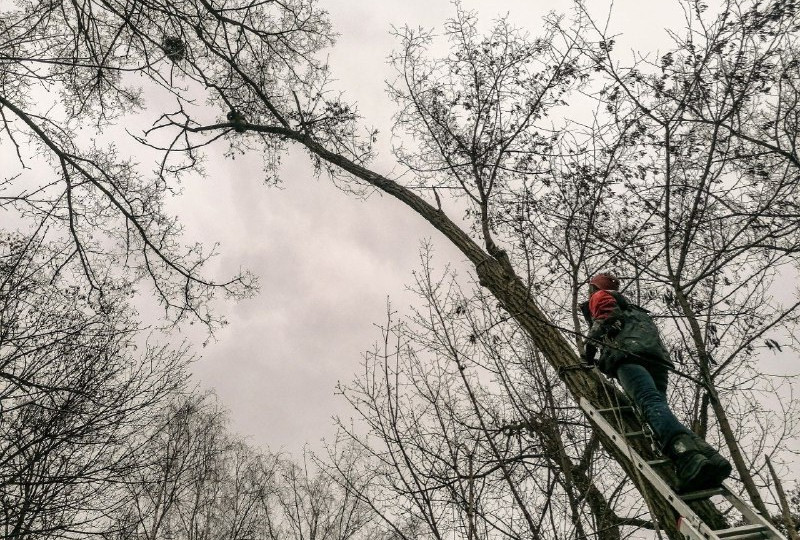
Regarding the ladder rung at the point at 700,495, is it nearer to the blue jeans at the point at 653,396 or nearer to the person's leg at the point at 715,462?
the person's leg at the point at 715,462

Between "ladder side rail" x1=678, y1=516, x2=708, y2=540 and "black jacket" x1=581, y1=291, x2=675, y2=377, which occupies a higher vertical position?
"black jacket" x1=581, y1=291, x2=675, y2=377

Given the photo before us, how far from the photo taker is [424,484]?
110 inches

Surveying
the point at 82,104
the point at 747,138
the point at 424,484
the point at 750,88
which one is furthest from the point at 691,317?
the point at 82,104

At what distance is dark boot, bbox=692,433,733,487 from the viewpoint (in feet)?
8.82

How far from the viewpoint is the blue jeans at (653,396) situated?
9.71 ft

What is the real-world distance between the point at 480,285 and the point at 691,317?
73.1 inches

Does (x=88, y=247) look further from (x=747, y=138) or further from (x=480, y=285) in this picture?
(x=747, y=138)

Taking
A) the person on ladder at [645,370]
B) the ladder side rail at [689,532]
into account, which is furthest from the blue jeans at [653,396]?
the ladder side rail at [689,532]

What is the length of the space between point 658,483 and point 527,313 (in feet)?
5.18

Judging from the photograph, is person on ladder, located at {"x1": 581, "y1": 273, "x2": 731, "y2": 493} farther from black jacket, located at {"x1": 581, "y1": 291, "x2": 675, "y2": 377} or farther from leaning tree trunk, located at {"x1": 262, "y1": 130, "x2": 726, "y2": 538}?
leaning tree trunk, located at {"x1": 262, "y1": 130, "x2": 726, "y2": 538}

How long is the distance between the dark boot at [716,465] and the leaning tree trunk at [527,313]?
0.17 m

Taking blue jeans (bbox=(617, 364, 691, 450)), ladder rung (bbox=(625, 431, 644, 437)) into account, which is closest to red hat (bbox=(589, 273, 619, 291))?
blue jeans (bbox=(617, 364, 691, 450))

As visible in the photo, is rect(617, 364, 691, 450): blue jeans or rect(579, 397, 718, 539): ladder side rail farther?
rect(617, 364, 691, 450): blue jeans

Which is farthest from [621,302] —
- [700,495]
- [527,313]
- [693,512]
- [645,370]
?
[527,313]
